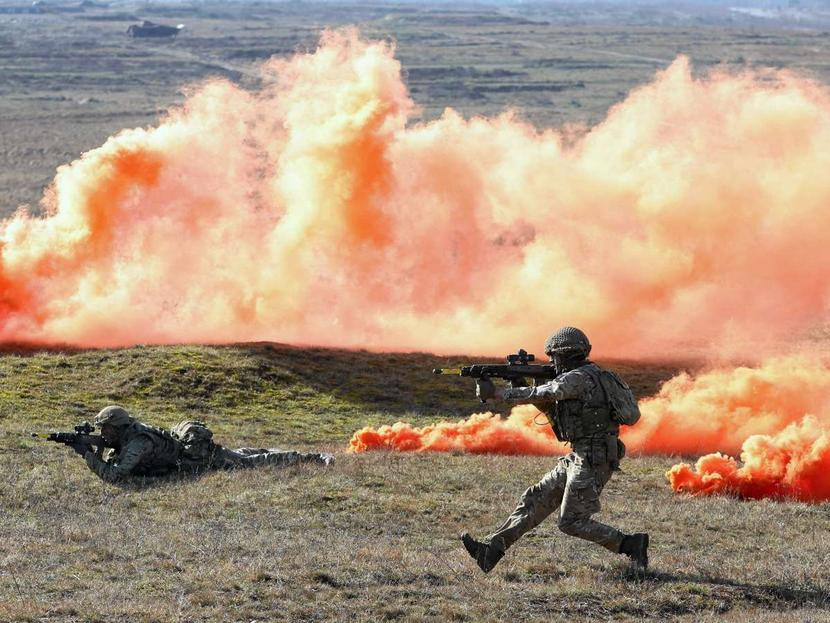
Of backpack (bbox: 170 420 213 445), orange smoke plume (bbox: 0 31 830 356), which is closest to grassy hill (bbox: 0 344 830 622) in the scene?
backpack (bbox: 170 420 213 445)

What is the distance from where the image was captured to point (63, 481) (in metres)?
19.5

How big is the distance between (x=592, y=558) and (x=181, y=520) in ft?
17.9

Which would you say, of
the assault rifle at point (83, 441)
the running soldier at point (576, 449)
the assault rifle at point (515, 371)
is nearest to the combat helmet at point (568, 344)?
the running soldier at point (576, 449)

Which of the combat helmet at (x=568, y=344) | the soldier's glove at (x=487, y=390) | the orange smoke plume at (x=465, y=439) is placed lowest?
the orange smoke plume at (x=465, y=439)

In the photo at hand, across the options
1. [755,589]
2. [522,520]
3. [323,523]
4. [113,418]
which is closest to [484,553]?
[522,520]

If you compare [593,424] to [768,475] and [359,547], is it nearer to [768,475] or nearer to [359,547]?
[359,547]

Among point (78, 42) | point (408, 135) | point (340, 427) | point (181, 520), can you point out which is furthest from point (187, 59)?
point (181, 520)

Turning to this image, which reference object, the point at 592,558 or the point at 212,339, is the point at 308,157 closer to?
the point at 212,339

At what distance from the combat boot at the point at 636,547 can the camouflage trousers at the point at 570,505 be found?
68 mm

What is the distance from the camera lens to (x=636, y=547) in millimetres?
13727

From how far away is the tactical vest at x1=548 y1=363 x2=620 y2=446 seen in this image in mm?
13883

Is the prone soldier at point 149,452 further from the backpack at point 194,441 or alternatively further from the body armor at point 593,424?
the body armor at point 593,424

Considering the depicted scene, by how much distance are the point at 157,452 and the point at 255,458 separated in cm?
159

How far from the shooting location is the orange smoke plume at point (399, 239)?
3678 centimetres
